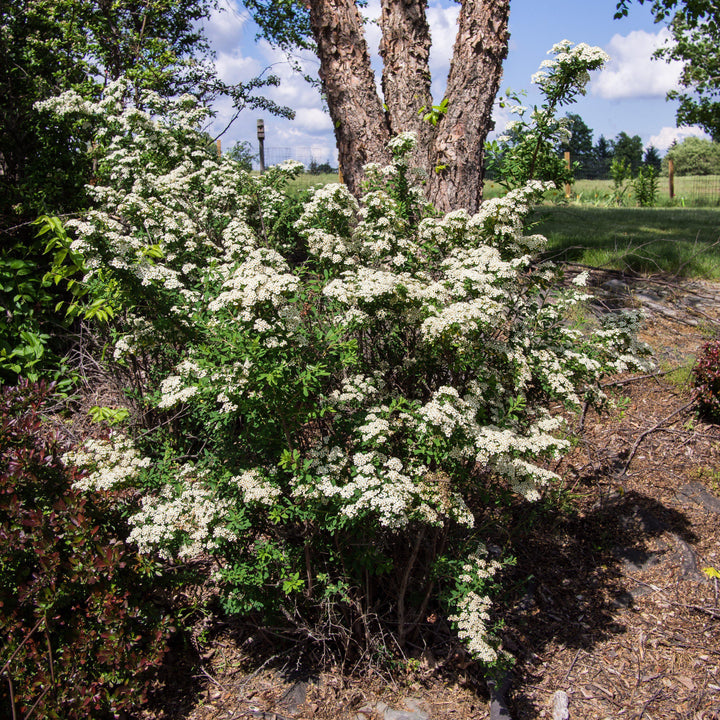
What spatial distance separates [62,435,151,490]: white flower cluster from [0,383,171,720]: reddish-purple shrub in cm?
8

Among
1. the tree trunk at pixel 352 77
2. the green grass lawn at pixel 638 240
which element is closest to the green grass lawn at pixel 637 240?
the green grass lawn at pixel 638 240

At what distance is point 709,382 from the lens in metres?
4.93

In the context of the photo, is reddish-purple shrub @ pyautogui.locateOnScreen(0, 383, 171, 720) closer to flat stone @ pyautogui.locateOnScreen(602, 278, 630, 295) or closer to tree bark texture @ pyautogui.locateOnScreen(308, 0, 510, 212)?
tree bark texture @ pyautogui.locateOnScreen(308, 0, 510, 212)

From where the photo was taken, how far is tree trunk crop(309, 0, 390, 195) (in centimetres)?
486

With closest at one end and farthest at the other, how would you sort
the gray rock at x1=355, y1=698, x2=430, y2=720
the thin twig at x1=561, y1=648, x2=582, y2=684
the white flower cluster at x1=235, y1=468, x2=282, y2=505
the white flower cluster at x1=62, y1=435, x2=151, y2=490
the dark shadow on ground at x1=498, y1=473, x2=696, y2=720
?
the white flower cluster at x1=235, y1=468, x2=282, y2=505, the white flower cluster at x1=62, y1=435, x2=151, y2=490, the gray rock at x1=355, y1=698, x2=430, y2=720, the thin twig at x1=561, y1=648, x2=582, y2=684, the dark shadow on ground at x1=498, y1=473, x2=696, y2=720

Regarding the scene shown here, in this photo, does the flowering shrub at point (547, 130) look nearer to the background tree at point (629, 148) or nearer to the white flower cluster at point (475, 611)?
the white flower cluster at point (475, 611)

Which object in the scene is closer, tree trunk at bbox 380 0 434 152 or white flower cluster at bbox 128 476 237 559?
white flower cluster at bbox 128 476 237 559

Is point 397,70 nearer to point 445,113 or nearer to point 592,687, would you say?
point 445,113

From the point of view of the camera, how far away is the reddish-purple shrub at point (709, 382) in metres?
4.91

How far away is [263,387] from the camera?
93.0 inches

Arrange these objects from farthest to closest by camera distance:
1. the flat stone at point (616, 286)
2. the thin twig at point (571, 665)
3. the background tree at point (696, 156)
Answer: the background tree at point (696, 156), the flat stone at point (616, 286), the thin twig at point (571, 665)

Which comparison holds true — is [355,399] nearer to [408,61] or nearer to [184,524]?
[184,524]

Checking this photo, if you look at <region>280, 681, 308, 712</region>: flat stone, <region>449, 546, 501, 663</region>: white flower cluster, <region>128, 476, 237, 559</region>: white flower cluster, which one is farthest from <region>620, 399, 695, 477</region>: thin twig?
<region>128, 476, 237, 559</region>: white flower cluster

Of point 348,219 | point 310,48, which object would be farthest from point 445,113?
point 310,48
